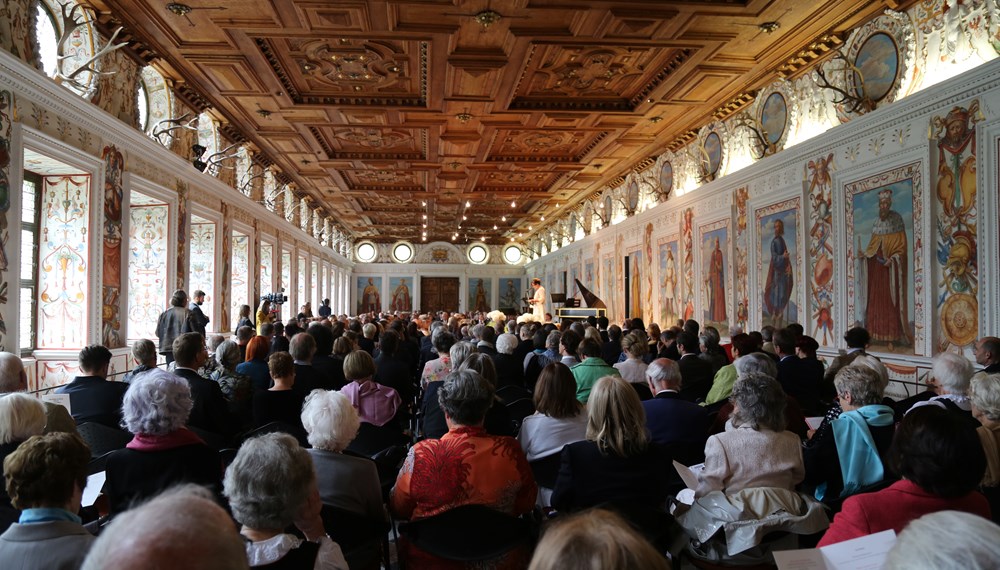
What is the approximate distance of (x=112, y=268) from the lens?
361 inches

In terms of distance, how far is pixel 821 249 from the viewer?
33.2 ft

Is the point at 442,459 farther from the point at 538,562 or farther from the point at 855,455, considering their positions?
the point at 855,455

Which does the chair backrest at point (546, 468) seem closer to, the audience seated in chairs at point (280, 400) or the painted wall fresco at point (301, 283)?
the audience seated in chairs at point (280, 400)

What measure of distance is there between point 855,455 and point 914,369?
5.74 metres

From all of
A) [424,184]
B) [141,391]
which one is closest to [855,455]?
[141,391]

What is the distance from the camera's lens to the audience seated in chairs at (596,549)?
103 cm

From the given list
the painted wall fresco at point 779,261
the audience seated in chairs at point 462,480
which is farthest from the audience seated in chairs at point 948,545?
the painted wall fresco at point 779,261

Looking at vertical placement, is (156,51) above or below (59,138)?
above

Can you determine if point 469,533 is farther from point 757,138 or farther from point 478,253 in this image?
point 478,253

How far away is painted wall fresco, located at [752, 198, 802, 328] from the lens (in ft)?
35.4

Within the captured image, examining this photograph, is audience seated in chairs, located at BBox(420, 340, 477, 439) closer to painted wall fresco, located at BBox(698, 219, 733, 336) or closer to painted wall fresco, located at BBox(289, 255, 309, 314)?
painted wall fresco, located at BBox(698, 219, 733, 336)

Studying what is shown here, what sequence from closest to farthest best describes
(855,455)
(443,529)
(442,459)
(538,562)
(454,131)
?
(538,562)
(443,529)
(442,459)
(855,455)
(454,131)

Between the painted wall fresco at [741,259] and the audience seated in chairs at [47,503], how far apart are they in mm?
11849

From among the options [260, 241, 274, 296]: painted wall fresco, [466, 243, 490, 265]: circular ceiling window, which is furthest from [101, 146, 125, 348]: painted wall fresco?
[466, 243, 490, 265]: circular ceiling window
